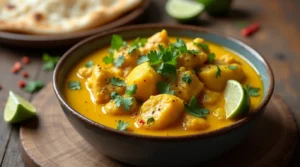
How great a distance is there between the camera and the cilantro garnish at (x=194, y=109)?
2473mm

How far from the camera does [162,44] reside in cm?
283

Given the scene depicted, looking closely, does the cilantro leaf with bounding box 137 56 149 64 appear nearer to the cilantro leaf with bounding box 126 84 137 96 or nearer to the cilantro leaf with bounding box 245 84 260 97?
the cilantro leaf with bounding box 126 84 137 96

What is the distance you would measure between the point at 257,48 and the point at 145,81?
192 cm

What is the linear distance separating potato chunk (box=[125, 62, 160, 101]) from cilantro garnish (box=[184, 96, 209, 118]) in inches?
8.0

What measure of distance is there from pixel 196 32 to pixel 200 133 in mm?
1199

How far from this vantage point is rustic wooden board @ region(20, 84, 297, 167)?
2.62 meters

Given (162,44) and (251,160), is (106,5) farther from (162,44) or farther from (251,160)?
(251,160)

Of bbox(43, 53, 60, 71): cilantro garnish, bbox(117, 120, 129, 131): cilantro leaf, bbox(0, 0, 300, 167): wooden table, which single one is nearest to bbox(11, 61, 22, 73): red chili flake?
bbox(0, 0, 300, 167): wooden table

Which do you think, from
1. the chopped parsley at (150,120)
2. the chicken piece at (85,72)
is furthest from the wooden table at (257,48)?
the chopped parsley at (150,120)

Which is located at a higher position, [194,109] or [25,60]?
[194,109]

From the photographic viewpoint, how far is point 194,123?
2.39 metres

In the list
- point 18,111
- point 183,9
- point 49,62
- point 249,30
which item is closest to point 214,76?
point 18,111

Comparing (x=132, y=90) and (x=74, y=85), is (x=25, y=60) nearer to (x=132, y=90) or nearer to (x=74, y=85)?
(x=74, y=85)

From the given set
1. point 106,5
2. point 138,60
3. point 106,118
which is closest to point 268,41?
point 106,5
